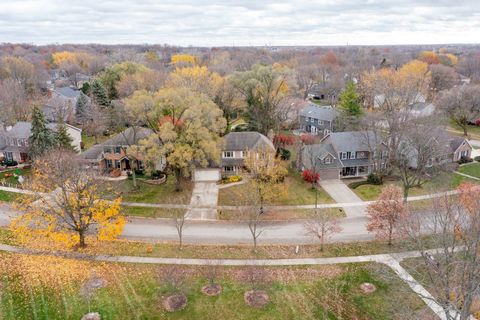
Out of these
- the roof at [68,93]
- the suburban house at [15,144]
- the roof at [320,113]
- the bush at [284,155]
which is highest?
the roof at [68,93]

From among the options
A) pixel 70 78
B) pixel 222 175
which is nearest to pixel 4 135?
pixel 222 175

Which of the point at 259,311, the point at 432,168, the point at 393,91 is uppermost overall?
the point at 393,91

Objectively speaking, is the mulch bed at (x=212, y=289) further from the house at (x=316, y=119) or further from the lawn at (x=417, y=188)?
the house at (x=316, y=119)

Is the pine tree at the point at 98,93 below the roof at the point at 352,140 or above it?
above

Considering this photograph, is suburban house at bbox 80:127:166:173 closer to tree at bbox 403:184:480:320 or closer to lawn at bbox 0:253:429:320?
lawn at bbox 0:253:429:320

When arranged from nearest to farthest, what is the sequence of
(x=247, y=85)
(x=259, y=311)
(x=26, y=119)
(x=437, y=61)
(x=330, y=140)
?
(x=259, y=311)
(x=330, y=140)
(x=247, y=85)
(x=26, y=119)
(x=437, y=61)

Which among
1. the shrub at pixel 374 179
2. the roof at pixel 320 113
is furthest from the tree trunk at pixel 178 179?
the roof at pixel 320 113

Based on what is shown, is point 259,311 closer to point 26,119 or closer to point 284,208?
point 284,208
